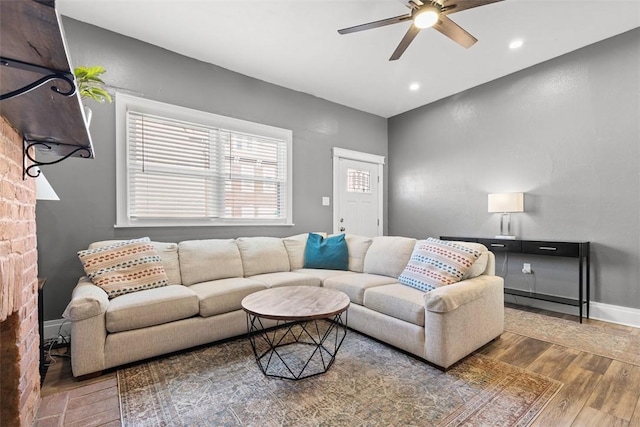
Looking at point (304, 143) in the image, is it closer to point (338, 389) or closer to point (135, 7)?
point (135, 7)

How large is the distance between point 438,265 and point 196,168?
2695mm

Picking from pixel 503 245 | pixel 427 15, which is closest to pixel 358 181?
pixel 503 245

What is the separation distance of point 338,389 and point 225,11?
120 inches

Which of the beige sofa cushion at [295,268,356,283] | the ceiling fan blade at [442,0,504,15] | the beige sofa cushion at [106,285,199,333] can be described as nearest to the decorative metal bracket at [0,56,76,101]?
the beige sofa cushion at [106,285,199,333]

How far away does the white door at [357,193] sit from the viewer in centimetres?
467

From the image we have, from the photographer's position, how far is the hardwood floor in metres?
1.59

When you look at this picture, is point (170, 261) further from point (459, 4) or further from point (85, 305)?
point (459, 4)

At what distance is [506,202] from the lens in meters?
3.60

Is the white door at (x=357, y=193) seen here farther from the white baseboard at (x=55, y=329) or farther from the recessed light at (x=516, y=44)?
the white baseboard at (x=55, y=329)

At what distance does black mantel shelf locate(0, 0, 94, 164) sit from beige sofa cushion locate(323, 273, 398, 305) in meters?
2.19

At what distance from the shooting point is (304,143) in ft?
14.1

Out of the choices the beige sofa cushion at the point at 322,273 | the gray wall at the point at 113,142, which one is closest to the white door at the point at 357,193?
the gray wall at the point at 113,142

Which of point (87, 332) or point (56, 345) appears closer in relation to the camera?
point (87, 332)

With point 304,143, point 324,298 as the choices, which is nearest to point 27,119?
point 324,298
